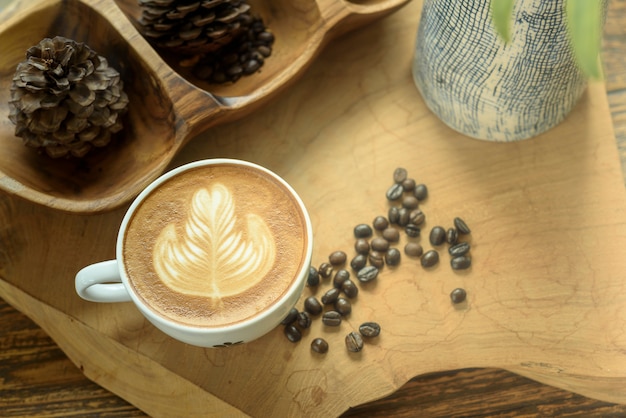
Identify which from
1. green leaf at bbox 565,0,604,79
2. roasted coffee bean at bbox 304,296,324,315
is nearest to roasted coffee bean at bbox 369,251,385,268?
roasted coffee bean at bbox 304,296,324,315

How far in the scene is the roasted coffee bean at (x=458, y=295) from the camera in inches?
44.4

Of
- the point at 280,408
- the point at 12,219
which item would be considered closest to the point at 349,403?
the point at 280,408

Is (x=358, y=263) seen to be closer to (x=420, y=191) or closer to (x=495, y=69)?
(x=420, y=191)

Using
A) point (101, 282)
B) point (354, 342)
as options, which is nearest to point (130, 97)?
point (101, 282)

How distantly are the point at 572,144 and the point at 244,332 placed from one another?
0.68 meters

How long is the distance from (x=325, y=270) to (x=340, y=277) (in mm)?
28

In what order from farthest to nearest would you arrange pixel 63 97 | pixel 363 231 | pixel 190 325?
1. pixel 363 231
2. pixel 63 97
3. pixel 190 325

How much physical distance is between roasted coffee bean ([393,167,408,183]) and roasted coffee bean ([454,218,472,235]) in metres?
0.12

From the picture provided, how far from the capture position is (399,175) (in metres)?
1.21

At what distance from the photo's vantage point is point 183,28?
118 cm

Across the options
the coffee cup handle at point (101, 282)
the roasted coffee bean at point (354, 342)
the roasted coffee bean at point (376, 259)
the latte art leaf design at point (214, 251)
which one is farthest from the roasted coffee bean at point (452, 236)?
the coffee cup handle at point (101, 282)

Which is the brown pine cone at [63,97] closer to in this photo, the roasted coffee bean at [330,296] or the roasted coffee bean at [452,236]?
the roasted coffee bean at [330,296]

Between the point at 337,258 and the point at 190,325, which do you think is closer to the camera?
the point at 190,325

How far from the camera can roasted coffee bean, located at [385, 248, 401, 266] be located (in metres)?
1.17
